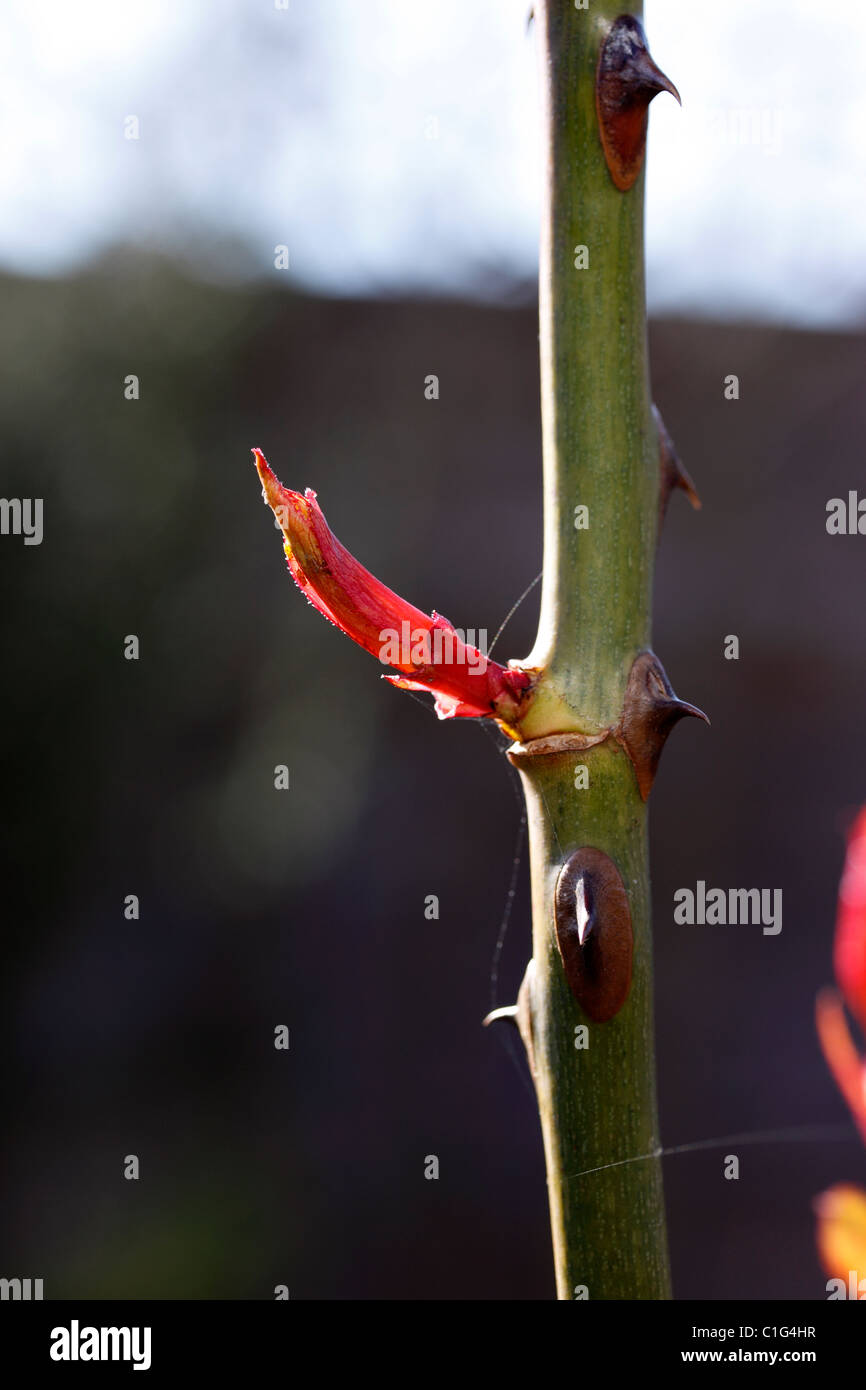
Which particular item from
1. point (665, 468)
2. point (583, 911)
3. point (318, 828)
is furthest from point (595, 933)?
point (318, 828)

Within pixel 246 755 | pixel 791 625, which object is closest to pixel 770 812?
pixel 791 625

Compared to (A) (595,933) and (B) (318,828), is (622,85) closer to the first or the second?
(A) (595,933)

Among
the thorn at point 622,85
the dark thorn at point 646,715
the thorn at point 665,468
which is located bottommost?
the dark thorn at point 646,715

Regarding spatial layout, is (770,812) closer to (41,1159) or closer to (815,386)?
(815,386)

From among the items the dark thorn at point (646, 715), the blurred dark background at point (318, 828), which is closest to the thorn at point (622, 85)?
the dark thorn at point (646, 715)

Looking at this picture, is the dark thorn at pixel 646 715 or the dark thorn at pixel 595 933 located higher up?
the dark thorn at pixel 646 715

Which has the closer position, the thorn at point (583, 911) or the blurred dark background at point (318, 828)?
the thorn at point (583, 911)

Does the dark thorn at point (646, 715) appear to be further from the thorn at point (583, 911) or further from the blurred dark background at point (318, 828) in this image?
the blurred dark background at point (318, 828)
